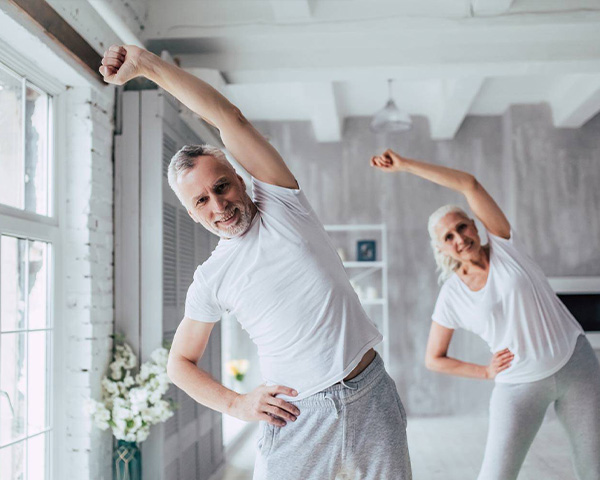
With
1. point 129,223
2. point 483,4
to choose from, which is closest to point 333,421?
point 129,223

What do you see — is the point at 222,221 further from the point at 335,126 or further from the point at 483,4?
the point at 335,126

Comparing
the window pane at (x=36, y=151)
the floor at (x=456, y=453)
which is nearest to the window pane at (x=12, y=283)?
the window pane at (x=36, y=151)

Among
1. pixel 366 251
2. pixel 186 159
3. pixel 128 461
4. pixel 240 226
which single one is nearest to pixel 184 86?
pixel 186 159

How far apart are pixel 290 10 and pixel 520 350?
7.10 feet

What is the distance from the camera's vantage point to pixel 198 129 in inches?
158

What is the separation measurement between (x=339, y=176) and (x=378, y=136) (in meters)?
0.57

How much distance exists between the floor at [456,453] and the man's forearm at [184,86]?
307 centimetres

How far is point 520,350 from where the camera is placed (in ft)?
8.21

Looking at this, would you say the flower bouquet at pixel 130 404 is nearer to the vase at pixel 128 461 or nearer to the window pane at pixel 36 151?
the vase at pixel 128 461

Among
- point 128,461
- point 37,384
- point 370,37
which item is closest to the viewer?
point 37,384

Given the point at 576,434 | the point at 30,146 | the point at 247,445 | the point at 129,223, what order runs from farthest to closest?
the point at 247,445 < the point at 129,223 < the point at 30,146 < the point at 576,434

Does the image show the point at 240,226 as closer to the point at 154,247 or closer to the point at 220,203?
the point at 220,203

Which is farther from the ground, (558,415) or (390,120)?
(390,120)

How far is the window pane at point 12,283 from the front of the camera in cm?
244
